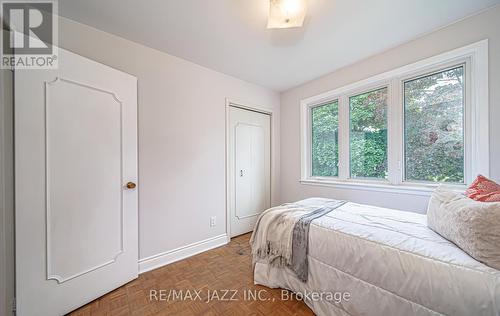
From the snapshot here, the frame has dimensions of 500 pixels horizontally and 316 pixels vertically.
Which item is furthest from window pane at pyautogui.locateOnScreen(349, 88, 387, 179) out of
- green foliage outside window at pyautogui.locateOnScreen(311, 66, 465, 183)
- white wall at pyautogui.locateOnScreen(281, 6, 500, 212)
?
white wall at pyautogui.locateOnScreen(281, 6, 500, 212)

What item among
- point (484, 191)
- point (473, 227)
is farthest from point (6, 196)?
point (484, 191)

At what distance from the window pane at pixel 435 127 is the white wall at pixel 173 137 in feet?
7.51

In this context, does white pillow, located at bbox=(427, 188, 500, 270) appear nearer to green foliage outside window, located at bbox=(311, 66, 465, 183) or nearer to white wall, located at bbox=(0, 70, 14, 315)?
green foliage outside window, located at bbox=(311, 66, 465, 183)

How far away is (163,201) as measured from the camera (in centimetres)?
206

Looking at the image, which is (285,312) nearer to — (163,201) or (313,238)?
(313,238)

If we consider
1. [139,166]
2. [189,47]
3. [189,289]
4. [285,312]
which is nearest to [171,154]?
[139,166]

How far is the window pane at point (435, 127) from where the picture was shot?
181 centimetres

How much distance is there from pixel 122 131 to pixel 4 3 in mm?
1086

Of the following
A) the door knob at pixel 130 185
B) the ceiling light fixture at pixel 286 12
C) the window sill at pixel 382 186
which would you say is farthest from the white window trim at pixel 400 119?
the door knob at pixel 130 185

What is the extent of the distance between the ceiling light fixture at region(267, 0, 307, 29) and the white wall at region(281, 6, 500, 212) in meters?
0.92

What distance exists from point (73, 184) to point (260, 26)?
2124 millimetres

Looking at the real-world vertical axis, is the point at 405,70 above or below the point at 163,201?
above

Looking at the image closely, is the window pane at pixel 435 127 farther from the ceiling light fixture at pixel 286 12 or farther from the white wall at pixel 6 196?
the white wall at pixel 6 196

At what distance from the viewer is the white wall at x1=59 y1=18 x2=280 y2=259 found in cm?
184
